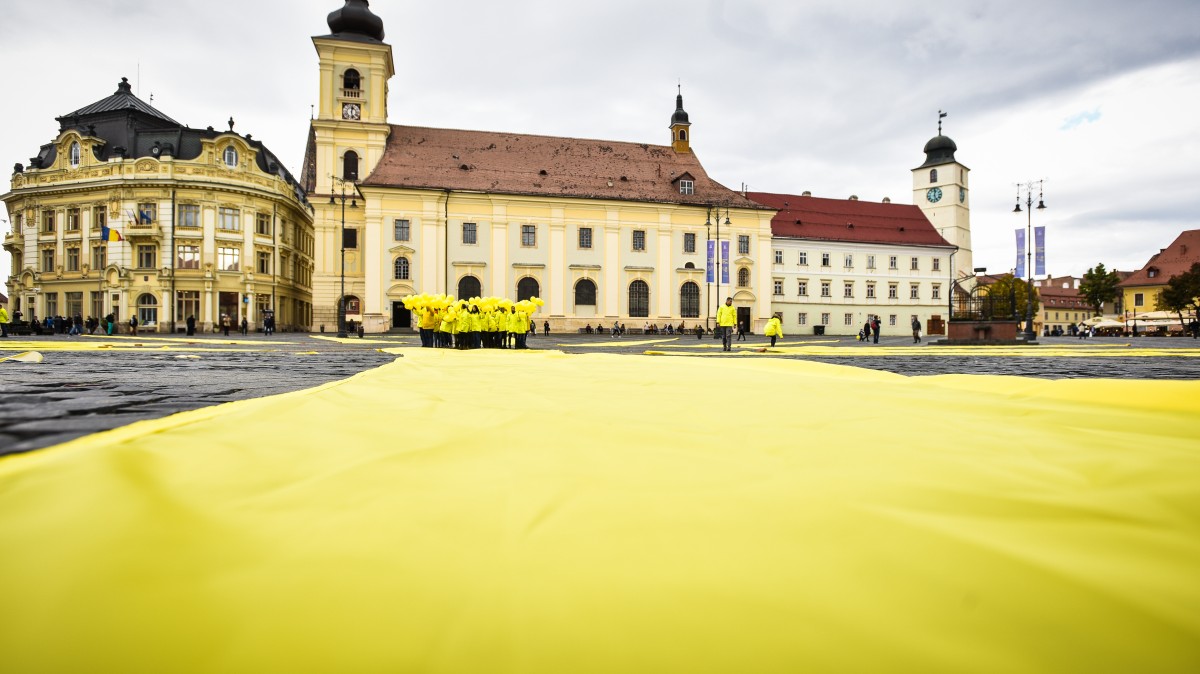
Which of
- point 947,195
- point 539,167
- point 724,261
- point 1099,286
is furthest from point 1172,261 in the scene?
point 539,167

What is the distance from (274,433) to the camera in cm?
167

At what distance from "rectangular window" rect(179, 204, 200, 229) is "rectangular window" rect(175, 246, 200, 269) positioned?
1.40 meters

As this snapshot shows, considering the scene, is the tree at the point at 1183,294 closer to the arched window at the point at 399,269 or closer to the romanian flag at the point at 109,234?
the arched window at the point at 399,269

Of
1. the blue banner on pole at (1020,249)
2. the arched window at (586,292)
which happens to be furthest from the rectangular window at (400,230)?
the blue banner on pole at (1020,249)

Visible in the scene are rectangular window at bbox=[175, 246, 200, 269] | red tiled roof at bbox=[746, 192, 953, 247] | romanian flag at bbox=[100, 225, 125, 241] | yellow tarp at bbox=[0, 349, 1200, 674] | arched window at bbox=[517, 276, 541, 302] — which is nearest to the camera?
yellow tarp at bbox=[0, 349, 1200, 674]

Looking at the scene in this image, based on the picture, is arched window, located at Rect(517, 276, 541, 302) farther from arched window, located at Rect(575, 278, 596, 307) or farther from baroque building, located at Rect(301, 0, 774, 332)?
arched window, located at Rect(575, 278, 596, 307)

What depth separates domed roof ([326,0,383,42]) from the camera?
136 feet

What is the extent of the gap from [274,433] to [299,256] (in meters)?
51.5

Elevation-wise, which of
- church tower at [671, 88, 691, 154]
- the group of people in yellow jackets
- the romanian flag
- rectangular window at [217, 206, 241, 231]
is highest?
church tower at [671, 88, 691, 154]

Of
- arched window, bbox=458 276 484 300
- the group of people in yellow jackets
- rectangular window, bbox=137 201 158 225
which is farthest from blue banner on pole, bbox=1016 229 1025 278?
rectangular window, bbox=137 201 158 225

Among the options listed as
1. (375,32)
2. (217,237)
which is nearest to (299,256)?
(217,237)

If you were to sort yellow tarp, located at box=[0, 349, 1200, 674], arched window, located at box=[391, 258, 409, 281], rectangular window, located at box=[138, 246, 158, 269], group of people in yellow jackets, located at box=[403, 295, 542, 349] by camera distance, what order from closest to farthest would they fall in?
yellow tarp, located at box=[0, 349, 1200, 674], group of people in yellow jackets, located at box=[403, 295, 542, 349], arched window, located at box=[391, 258, 409, 281], rectangular window, located at box=[138, 246, 158, 269]

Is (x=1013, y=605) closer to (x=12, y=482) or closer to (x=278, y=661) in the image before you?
(x=278, y=661)

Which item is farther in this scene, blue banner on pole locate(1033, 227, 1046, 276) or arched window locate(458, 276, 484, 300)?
arched window locate(458, 276, 484, 300)
